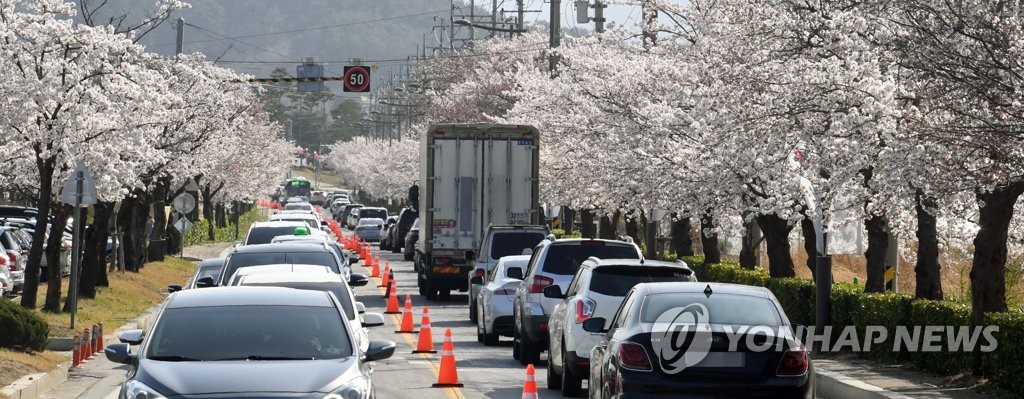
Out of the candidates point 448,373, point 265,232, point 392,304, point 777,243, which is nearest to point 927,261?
point 448,373

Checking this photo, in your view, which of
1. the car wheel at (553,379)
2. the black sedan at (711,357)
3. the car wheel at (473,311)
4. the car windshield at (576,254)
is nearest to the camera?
the black sedan at (711,357)

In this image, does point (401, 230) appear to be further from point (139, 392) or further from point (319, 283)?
point (139, 392)

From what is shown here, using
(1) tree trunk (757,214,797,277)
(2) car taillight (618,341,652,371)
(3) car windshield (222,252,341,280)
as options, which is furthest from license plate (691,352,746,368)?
(1) tree trunk (757,214,797,277)

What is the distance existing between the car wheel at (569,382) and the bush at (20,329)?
7.59 m

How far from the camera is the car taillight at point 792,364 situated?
12281 mm

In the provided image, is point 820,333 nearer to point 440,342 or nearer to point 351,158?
point 440,342

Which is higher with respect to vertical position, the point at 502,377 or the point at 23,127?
the point at 23,127

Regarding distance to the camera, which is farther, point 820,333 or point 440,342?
point 440,342

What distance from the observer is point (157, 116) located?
30.1 m

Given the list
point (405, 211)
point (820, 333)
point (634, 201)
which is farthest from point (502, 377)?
point (405, 211)

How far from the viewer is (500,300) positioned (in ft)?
76.9

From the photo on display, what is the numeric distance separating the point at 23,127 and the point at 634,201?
44.0 ft

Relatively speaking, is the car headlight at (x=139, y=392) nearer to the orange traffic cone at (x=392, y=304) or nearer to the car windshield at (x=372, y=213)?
the orange traffic cone at (x=392, y=304)

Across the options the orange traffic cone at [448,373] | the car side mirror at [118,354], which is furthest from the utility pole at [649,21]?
the car side mirror at [118,354]
